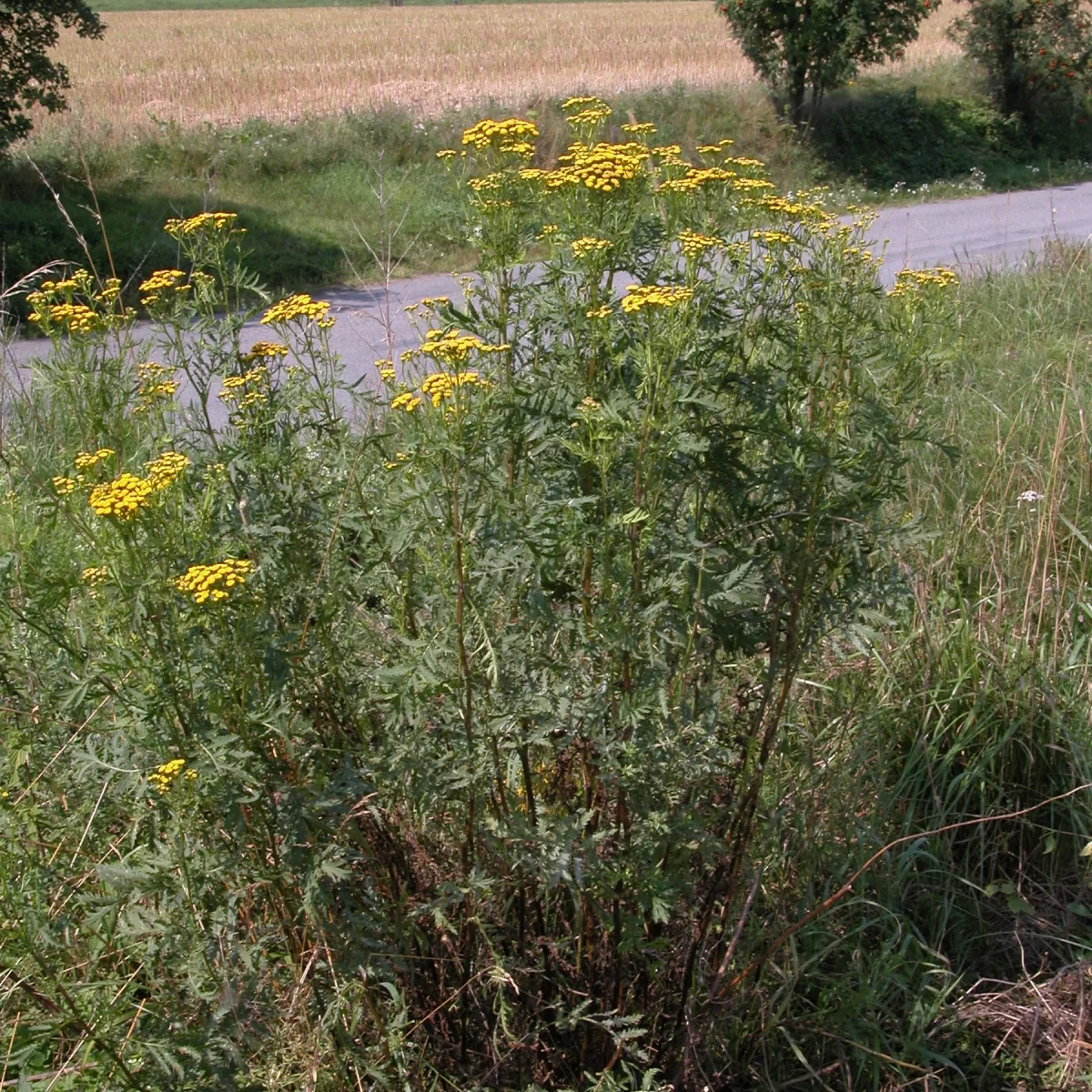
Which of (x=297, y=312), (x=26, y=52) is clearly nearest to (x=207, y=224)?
(x=297, y=312)

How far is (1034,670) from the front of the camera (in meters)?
3.56

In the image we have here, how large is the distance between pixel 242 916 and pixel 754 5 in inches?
641

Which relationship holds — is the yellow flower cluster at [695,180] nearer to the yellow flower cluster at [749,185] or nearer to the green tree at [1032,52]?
the yellow flower cluster at [749,185]

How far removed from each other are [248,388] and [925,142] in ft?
58.0

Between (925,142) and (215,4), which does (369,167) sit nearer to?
(925,142)

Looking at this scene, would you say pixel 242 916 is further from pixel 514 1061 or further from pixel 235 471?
pixel 235 471

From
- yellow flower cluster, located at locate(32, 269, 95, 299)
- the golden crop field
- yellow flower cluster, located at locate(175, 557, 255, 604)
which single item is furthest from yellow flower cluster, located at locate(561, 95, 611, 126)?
the golden crop field

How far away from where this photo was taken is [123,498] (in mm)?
1860

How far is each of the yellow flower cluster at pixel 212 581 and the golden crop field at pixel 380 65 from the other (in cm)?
1364

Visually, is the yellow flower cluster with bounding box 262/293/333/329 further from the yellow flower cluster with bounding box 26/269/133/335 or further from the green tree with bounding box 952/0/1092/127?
the green tree with bounding box 952/0/1092/127

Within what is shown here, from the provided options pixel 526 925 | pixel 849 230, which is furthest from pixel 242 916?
pixel 849 230


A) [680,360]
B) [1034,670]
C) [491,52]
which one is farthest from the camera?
[491,52]

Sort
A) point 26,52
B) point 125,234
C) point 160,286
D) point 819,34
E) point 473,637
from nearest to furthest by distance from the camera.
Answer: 1. point 473,637
2. point 160,286
3. point 26,52
4. point 125,234
5. point 819,34

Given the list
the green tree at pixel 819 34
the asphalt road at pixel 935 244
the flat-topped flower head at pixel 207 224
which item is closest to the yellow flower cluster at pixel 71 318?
the flat-topped flower head at pixel 207 224
